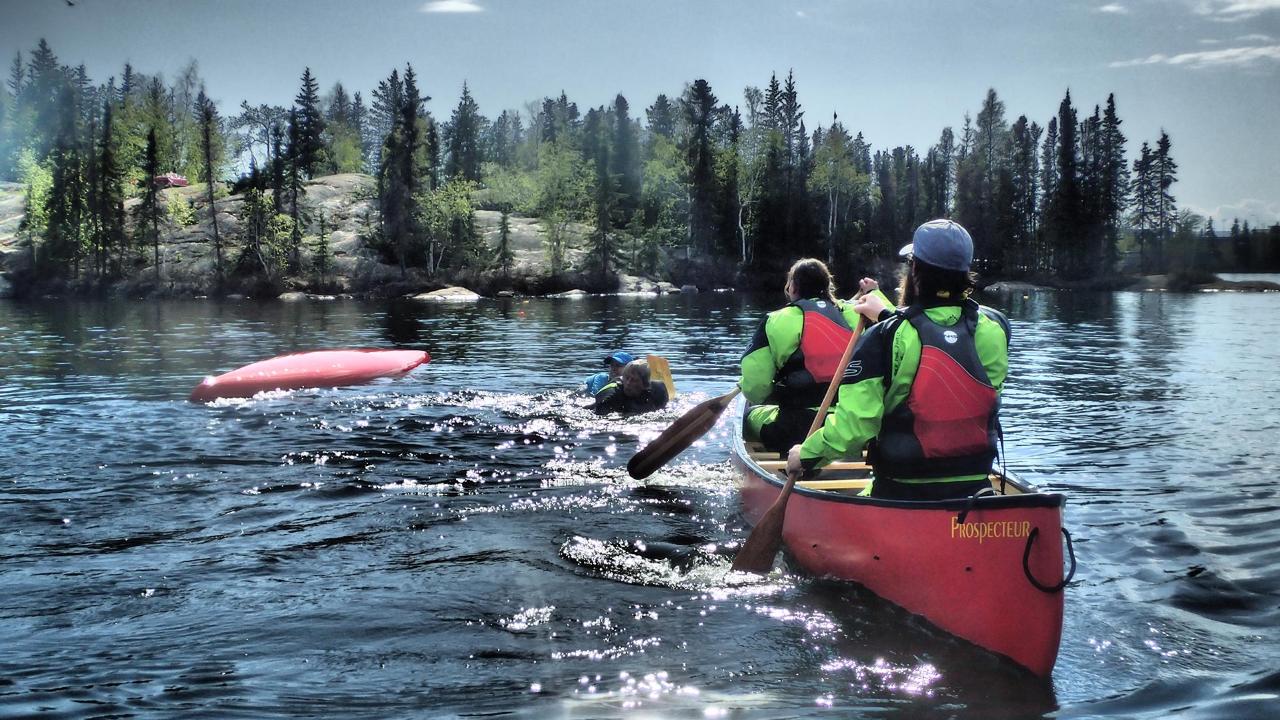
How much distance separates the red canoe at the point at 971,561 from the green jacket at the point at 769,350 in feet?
6.48

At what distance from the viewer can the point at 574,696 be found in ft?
14.9

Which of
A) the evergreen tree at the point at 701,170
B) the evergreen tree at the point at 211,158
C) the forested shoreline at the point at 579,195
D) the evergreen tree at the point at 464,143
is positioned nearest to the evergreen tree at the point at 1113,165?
the forested shoreline at the point at 579,195

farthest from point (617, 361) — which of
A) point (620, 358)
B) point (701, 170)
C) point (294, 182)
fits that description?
point (701, 170)

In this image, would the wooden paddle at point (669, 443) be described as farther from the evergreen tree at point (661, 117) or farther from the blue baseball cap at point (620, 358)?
the evergreen tree at point (661, 117)

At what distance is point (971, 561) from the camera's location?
186 inches

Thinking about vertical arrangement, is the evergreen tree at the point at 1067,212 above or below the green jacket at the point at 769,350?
above

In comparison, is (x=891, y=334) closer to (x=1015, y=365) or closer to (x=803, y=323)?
(x=803, y=323)

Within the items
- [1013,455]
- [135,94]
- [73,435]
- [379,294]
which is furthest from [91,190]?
[1013,455]

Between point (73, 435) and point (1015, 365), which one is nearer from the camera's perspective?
point (73, 435)

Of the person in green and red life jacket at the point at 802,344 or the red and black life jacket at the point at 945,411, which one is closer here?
the red and black life jacket at the point at 945,411

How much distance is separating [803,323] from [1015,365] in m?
13.1

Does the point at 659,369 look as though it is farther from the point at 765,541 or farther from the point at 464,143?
the point at 464,143

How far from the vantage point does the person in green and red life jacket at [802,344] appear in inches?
298

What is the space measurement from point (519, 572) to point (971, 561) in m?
3.05
